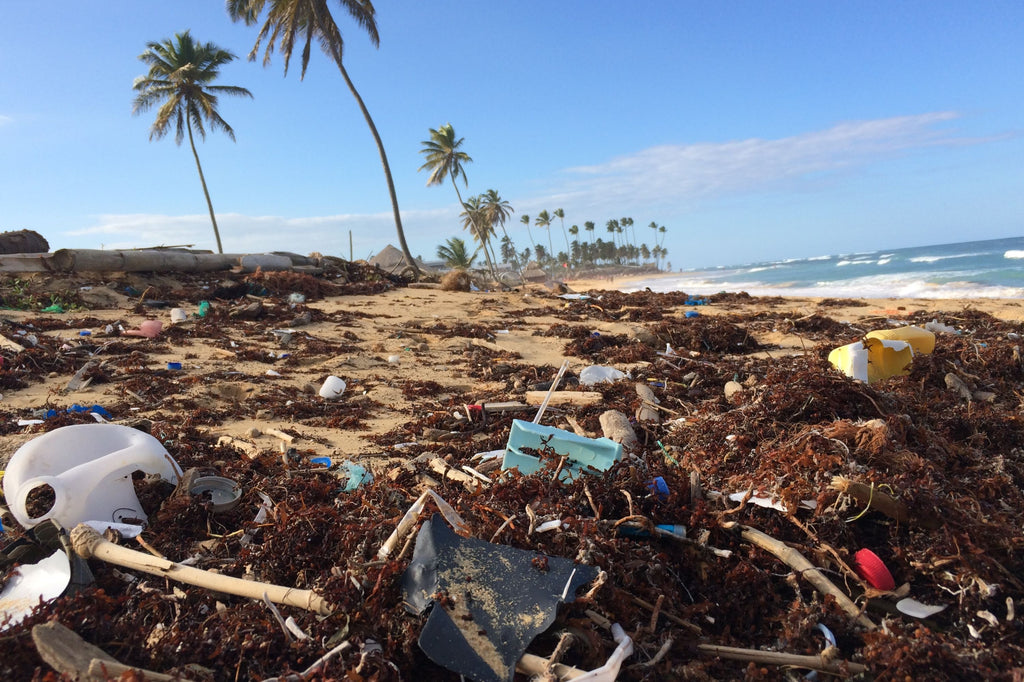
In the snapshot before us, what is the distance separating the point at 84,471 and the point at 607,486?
2.47 m

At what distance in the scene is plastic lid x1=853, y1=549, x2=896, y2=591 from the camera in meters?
2.22

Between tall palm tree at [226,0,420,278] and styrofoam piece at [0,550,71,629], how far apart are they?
16.8 meters

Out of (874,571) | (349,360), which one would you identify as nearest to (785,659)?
(874,571)

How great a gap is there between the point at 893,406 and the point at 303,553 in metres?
3.53

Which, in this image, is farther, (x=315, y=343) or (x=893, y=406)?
(x=315, y=343)

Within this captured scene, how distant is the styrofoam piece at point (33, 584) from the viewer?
2.09 m

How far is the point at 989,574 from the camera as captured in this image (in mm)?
2170

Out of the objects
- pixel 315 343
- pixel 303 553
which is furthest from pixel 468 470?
pixel 315 343

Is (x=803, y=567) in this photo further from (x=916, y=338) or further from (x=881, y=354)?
(x=916, y=338)

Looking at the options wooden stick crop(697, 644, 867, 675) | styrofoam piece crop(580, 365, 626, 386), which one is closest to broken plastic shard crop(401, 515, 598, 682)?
wooden stick crop(697, 644, 867, 675)

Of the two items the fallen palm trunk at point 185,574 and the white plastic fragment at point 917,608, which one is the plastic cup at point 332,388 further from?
the white plastic fragment at point 917,608

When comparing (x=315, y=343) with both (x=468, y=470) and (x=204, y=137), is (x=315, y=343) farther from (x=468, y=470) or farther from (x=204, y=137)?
(x=204, y=137)

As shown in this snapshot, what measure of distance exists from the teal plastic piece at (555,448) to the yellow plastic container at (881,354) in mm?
2511

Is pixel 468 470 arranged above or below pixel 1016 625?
above
